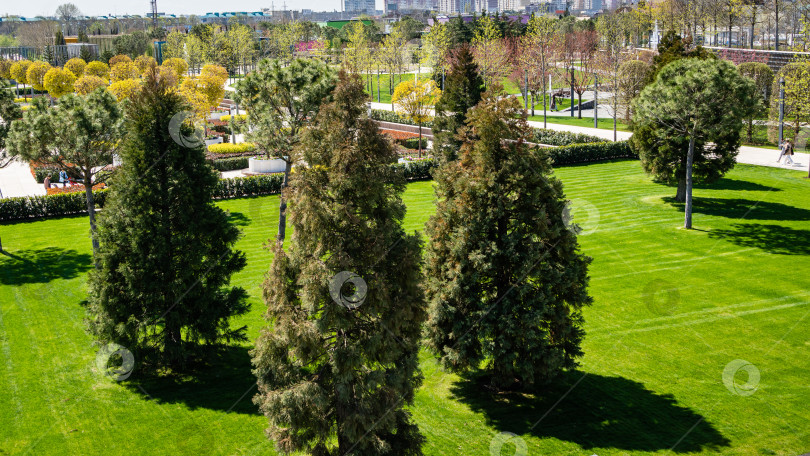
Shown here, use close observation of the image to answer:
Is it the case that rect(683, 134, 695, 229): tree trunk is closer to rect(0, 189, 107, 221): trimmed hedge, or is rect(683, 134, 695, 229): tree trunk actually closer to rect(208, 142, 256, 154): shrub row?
rect(0, 189, 107, 221): trimmed hedge

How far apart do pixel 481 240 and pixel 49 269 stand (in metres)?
15.6

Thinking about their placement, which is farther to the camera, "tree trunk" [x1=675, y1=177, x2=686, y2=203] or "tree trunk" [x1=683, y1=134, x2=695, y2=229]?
"tree trunk" [x1=675, y1=177, x2=686, y2=203]

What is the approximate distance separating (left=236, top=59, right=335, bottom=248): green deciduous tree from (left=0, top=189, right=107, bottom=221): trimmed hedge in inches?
375

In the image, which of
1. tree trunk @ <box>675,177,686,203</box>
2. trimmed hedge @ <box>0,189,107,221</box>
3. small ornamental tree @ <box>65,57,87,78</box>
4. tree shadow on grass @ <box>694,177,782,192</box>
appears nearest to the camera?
trimmed hedge @ <box>0,189,107,221</box>

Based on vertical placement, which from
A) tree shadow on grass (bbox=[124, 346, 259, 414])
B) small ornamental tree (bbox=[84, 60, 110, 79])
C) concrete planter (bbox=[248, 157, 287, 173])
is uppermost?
small ornamental tree (bbox=[84, 60, 110, 79])

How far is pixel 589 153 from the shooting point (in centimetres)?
3641

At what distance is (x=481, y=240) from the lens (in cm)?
1317

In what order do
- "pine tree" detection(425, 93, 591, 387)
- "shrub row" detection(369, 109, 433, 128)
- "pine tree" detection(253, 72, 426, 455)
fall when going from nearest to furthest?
"pine tree" detection(253, 72, 426, 455) < "pine tree" detection(425, 93, 591, 387) < "shrub row" detection(369, 109, 433, 128)

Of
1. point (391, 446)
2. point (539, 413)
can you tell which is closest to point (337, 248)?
point (391, 446)

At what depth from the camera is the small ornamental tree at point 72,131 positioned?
19.7 m

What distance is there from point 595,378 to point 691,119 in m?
14.1

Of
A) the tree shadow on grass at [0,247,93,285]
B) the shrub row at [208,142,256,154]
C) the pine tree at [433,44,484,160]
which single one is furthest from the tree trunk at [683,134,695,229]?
the shrub row at [208,142,256,154]

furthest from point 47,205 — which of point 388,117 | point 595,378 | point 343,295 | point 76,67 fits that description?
point 76,67

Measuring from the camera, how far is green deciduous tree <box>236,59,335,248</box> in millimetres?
22156
